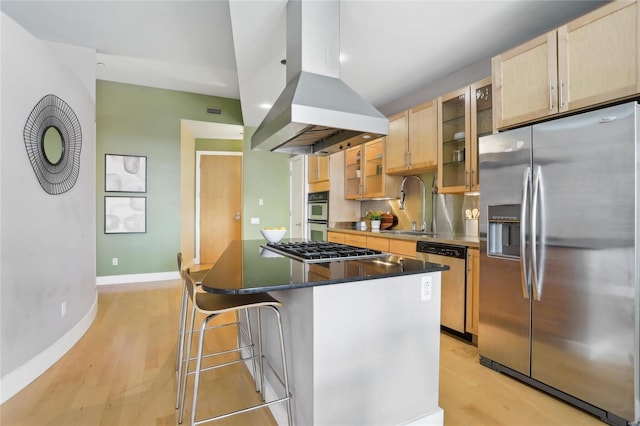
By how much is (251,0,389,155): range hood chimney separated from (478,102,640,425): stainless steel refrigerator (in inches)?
39.4

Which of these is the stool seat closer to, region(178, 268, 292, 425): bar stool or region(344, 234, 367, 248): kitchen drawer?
region(178, 268, 292, 425): bar stool

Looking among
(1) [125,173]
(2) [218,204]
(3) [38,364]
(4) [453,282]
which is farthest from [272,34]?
(2) [218,204]

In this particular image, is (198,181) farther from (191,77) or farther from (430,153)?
(430,153)

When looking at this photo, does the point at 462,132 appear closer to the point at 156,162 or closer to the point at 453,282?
the point at 453,282

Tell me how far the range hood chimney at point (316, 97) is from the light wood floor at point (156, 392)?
165cm

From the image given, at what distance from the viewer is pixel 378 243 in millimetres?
3672

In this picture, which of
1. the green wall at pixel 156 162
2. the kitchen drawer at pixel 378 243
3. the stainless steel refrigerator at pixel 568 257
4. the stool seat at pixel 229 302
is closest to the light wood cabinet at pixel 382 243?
the kitchen drawer at pixel 378 243

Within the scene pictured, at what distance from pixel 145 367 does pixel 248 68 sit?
8.86 ft

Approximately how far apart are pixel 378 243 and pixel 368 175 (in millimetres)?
1112

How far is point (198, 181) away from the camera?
6.75 metres

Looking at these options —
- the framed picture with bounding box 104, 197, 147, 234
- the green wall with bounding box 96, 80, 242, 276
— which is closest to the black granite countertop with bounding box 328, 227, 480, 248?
the green wall with bounding box 96, 80, 242, 276

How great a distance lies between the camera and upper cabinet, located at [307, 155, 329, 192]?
480 centimetres

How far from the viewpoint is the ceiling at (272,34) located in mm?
2379

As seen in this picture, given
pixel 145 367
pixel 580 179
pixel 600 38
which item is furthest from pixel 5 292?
pixel 600 38
